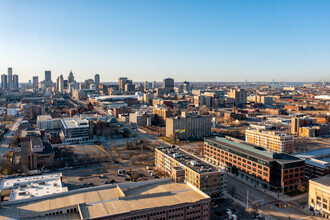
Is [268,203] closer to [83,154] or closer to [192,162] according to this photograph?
[192,162]

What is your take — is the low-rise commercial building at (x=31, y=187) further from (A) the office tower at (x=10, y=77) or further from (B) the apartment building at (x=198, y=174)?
(A) the office tower at (x=10, y=77)

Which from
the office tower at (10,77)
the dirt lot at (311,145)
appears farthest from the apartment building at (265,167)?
the office tower at (10,77)

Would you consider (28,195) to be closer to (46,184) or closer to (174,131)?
(46,184)

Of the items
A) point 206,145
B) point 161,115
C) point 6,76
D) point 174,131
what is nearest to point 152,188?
point 206,145

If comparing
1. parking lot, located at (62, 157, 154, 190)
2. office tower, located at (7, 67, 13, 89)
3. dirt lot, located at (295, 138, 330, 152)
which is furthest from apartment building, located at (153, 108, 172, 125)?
office tower, located at (7, 67, 13, 89)

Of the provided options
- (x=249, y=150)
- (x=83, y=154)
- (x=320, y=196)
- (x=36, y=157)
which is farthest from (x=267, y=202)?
(x=36, y=157)

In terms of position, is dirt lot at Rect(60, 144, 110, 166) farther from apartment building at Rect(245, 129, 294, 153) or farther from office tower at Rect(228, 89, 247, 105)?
office tower at Rect(228, 89, 247, 105)
